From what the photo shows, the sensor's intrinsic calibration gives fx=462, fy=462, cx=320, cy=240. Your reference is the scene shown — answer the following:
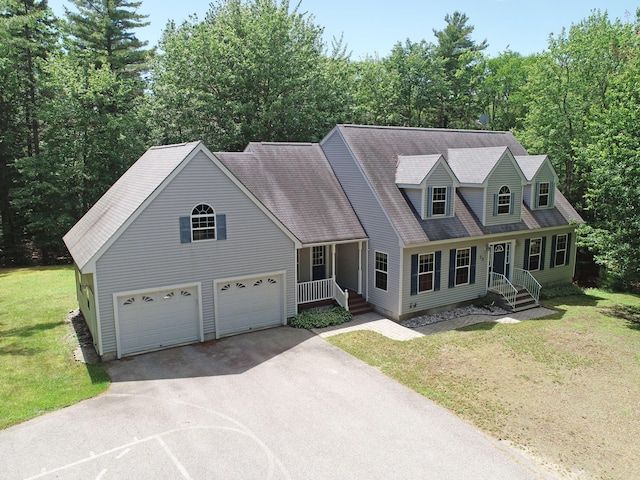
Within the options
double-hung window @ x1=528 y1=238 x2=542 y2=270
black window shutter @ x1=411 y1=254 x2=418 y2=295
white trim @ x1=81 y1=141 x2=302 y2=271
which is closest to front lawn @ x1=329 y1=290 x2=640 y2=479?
black window shutter @ x1=411 y1=254 x2=418 y2=295

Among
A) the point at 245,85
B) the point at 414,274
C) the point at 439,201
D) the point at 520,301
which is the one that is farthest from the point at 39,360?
the point at 245,85

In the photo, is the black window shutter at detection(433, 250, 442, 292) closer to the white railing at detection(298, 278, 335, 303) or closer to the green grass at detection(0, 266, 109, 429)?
the white railing at detection(298, 278, 335, 303)

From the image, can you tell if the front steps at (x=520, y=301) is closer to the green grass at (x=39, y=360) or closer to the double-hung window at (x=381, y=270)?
the double-hung window at (x=381, y=270)

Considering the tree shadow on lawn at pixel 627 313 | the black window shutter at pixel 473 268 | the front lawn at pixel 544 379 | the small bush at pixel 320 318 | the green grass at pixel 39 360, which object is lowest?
the tree shadow on lawn at pixel 627 313

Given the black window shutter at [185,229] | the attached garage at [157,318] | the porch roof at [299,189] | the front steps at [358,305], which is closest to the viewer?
the attached garage at [157,318]

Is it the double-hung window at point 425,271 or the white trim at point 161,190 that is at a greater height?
the white trim at point 161,190

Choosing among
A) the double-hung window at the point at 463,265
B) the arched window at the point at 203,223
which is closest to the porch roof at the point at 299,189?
the arched window at the point at 203,223

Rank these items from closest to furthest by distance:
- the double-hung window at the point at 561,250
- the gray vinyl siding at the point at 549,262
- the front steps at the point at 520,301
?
1. the front steps at the point at 520,301
2. the gray vinyl siding at the point at 549,262
3. the double-hung window at the point at 561,250

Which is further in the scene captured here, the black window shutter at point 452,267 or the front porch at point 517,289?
the front porch at point 517,289

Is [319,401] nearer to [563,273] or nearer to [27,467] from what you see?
[27,467]
